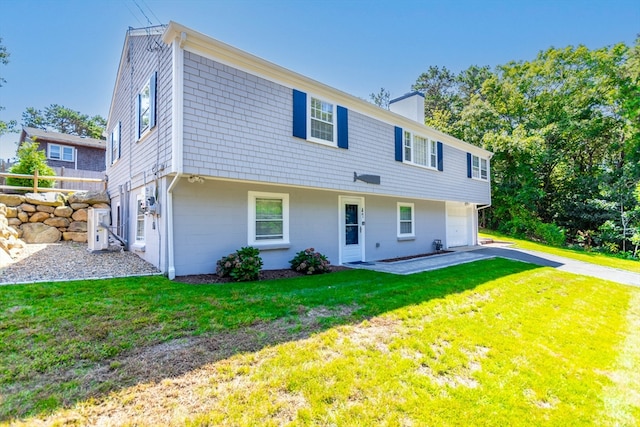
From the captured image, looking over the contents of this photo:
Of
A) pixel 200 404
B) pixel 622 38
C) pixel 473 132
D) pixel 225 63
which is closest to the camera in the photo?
pixel 200 404

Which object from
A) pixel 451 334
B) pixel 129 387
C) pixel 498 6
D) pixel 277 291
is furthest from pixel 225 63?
pixel 498 6

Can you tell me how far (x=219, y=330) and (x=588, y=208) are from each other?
22.9 m

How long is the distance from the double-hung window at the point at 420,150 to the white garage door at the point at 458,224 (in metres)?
3.18

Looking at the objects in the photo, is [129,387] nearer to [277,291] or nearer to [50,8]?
[277,291]

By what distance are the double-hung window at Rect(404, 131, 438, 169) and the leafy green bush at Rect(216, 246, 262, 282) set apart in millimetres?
6843

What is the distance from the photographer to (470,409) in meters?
2.45

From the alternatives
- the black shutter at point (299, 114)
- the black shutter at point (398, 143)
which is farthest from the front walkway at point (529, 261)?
the black shutter at point (299, 114)

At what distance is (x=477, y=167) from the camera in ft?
48.0

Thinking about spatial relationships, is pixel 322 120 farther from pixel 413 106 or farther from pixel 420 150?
pixel 413 106

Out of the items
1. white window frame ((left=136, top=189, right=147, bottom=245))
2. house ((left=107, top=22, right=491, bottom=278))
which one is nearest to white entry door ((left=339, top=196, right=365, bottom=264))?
house ((left=107, top=22, right=491, bottom=278))

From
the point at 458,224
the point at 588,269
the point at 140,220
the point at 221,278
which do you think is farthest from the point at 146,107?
the point at 588,269

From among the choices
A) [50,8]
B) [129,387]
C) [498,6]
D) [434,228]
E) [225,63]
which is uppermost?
[498,6]

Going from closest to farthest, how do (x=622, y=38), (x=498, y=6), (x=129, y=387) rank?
(x=129, y=387), (x=498, y=6), (x=622, y=38)

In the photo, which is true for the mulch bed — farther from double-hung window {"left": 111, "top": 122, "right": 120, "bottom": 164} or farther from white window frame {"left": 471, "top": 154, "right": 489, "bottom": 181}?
white window frame {"left": 471, "top": 154, "right": 489, "bottom": 181}
